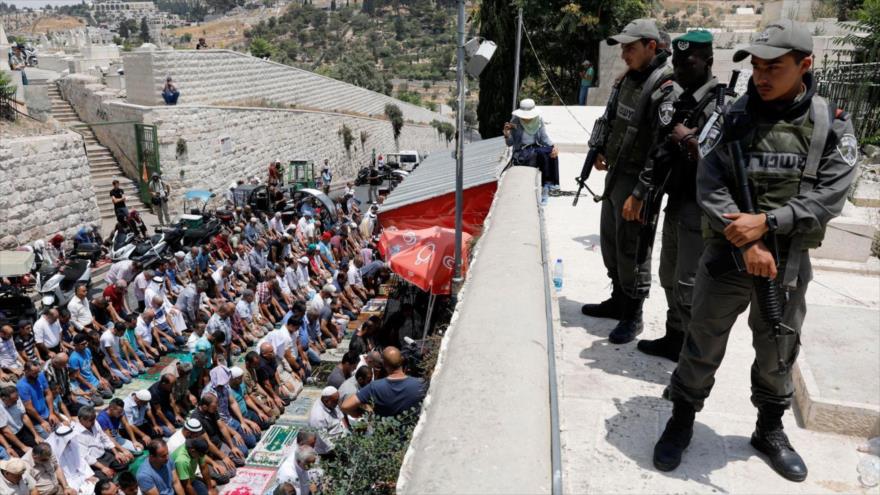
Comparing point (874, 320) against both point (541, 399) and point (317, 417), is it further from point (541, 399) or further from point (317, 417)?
point (317, 417)

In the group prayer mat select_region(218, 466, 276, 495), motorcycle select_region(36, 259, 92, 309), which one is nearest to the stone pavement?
prayer mat select_region(218, 466, 276, 495)

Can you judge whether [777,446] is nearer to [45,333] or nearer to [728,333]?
[728,333]

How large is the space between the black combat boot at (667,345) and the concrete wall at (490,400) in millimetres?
852

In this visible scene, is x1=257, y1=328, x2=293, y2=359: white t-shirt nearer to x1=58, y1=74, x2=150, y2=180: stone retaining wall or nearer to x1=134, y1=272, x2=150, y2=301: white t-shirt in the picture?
x1=134, y1=272, x2=150, y2=301: white t-shirt

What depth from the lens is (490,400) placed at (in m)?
2.33

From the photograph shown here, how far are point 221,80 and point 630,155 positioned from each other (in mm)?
22040

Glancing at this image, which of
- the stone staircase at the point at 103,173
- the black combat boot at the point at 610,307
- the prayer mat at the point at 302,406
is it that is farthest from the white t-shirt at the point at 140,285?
the black combat boot at the point at 610,307

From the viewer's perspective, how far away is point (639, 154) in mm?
3785

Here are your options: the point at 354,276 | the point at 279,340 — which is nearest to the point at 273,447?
the point at 279,340

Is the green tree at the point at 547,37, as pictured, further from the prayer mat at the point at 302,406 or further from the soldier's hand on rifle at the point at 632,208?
the soldier's hand on rifle at the point at 632,208

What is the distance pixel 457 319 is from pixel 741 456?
1418 mm

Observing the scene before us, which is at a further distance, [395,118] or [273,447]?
[395,118]

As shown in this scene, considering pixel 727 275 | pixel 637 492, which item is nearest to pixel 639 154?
pixel 727 275

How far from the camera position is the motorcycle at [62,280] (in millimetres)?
10938
